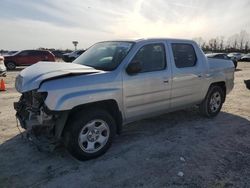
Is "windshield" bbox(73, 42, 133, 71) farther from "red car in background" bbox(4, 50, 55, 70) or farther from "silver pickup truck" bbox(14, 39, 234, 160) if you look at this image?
"red car in background" bbox(4, 50, 55, 70)

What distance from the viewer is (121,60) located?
187 inches

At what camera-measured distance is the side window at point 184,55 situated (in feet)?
18.7

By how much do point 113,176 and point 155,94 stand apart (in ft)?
6.13

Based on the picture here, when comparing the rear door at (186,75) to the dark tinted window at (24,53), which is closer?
the rear door at (186,75)

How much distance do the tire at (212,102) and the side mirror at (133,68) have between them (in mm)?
2647

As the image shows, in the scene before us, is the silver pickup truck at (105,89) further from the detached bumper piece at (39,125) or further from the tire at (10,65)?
the tire at (10,65)

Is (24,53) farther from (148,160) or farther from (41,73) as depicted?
(148,160)

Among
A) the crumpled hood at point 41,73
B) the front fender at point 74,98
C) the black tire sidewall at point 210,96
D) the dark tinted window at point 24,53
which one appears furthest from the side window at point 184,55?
the dark tinted window at point 24,53

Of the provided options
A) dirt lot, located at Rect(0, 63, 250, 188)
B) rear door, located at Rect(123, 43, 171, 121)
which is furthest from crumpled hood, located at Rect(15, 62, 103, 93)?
dirt lot, located at Rect(0, 63, 250, 188)

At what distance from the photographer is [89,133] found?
14.3 feet

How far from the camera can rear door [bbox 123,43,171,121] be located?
477cm

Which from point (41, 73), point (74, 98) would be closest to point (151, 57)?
point (74, 98)

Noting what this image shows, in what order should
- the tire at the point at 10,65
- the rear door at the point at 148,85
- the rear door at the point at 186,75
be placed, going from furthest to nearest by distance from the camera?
the tire at the point at 10,65 < the rear door at the point at 186,75 < the rear door at the point at 148,85

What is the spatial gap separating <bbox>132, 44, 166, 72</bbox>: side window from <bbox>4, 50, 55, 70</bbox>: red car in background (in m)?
19.2
